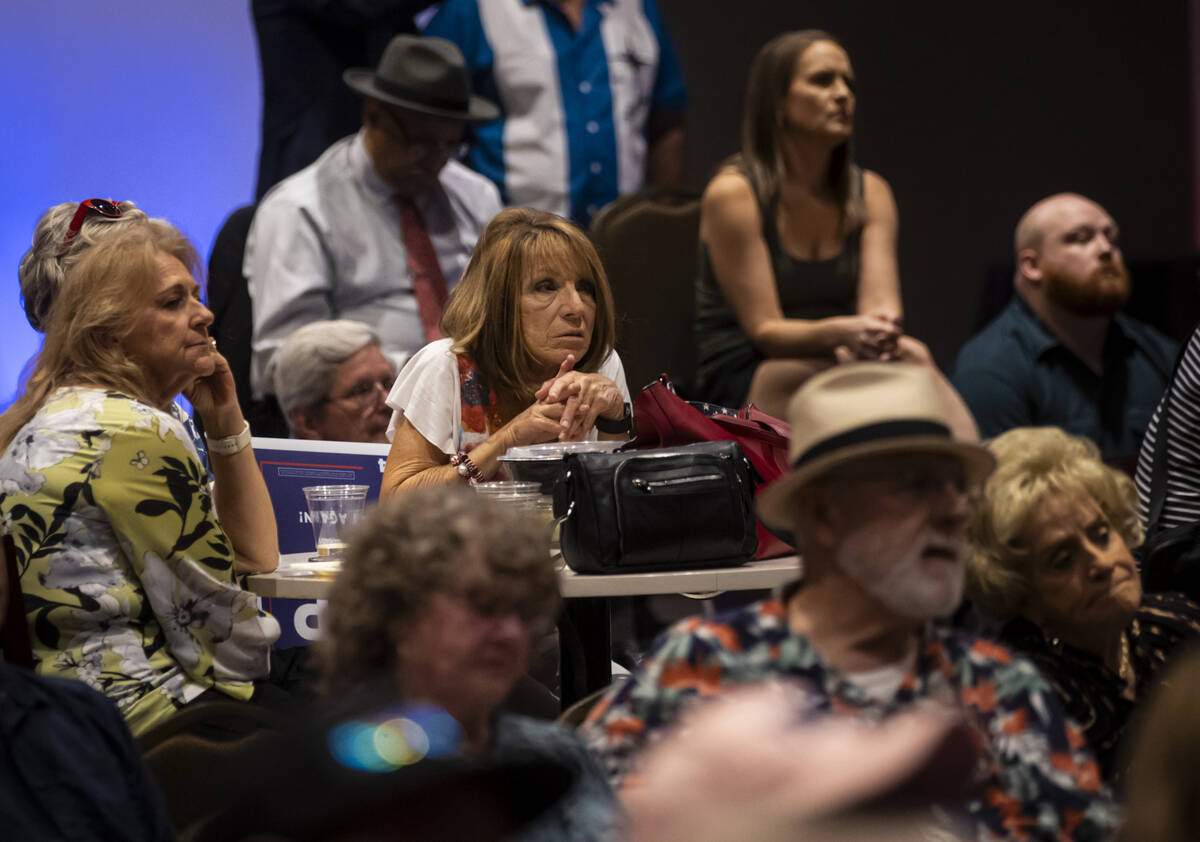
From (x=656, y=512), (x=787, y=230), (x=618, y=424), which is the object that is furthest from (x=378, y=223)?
(x=656, y=512)

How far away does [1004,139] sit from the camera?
7086mm

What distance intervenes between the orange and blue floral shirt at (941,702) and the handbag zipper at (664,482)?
861 mm

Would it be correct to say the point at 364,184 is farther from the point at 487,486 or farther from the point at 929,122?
the point at 929,122

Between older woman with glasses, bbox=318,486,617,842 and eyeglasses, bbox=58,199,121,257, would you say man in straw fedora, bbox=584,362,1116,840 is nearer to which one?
older woman with glasses, bbox=318,486,617,842

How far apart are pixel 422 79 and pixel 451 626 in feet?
11.8

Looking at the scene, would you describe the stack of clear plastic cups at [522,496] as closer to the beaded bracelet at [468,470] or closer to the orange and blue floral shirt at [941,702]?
the beaded bracelet at [468,470]

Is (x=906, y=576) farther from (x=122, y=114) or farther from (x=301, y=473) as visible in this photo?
(x=122, y=114)

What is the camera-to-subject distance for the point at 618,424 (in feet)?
11.4

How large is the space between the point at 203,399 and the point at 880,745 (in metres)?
2.03

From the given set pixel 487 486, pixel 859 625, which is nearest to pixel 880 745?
pixel 859 625

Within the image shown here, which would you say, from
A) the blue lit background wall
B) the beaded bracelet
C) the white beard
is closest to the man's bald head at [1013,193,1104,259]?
the beaded bracelet

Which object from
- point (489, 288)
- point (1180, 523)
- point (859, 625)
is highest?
point (489, 288)

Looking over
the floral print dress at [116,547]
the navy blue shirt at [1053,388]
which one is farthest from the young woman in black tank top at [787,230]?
the floral print dress at [116,547]

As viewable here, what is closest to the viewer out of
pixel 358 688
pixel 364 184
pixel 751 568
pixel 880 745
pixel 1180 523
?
pixel 880 745
